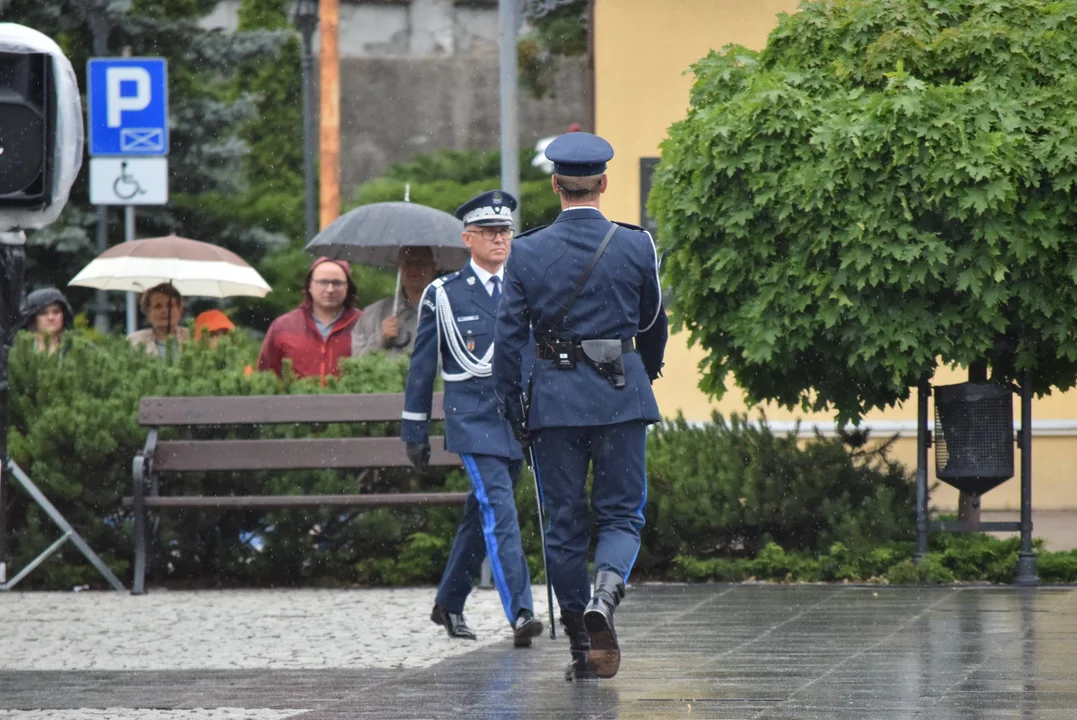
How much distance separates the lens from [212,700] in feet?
22.6

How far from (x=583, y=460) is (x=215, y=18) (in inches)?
1505

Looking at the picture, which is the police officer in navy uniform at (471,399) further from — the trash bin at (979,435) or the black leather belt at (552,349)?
the trash bin at (979,435)

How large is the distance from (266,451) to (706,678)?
4360 mm

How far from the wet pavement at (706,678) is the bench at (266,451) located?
1.84 m

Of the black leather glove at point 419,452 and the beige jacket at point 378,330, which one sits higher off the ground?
the beige jacket at point 378,330

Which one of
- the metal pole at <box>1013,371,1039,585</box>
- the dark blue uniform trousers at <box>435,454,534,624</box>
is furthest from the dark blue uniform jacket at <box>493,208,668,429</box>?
the metal pole at <box>1013,371,1039,585</box>

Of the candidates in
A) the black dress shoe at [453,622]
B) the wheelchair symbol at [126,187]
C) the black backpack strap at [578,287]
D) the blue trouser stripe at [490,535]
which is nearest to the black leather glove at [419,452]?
the blue trouser stripe at [490,535]

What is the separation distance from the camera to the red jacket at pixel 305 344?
1212cm

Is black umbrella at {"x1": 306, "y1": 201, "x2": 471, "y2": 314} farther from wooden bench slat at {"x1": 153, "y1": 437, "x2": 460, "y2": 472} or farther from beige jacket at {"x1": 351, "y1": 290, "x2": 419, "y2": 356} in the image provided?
wooden bench slat at {"x1": 153, "y1": 437, "x2": 460, "y2": 472}

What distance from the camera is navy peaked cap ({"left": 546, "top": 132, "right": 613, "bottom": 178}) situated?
7.24 m

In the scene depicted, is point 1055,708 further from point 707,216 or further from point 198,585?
point 198,585

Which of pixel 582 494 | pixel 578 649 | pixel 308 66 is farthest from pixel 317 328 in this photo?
pixel 308 66

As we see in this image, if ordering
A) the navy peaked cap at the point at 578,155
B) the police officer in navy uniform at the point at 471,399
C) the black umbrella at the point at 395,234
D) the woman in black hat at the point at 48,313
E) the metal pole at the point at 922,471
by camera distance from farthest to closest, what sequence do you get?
the woman in black hat at the point at 48,313, the black umbrella at the point at 395,234, the metal pole at the point at 922,471, the police officer in navy uniform at the point at 471,399, the navy peaked cap at the point at 578,155

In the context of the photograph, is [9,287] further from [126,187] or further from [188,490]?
[126,187]
